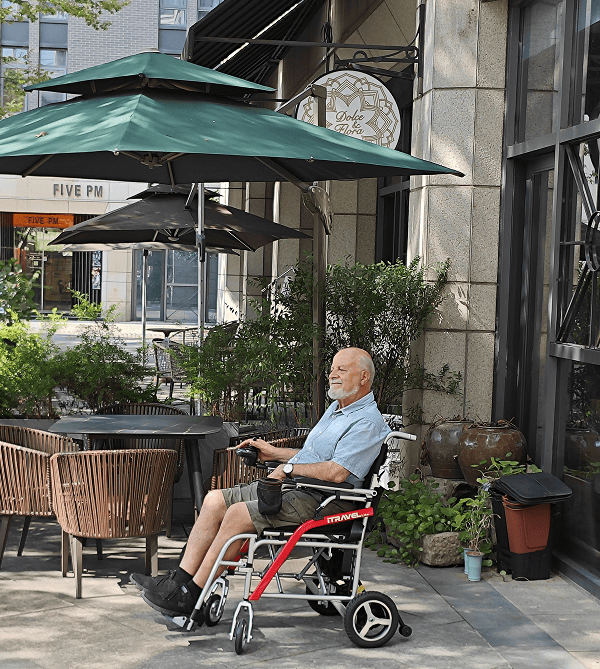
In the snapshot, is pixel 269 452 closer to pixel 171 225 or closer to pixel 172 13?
pixel 171 225

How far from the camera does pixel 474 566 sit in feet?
18.7

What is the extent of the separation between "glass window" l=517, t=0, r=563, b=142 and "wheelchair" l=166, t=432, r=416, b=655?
307 centimetres

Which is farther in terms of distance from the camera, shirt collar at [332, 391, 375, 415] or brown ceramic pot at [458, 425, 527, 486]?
brown ceramic pot at [458, 425, 527, 486]

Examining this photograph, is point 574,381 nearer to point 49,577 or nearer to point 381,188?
point 49,577

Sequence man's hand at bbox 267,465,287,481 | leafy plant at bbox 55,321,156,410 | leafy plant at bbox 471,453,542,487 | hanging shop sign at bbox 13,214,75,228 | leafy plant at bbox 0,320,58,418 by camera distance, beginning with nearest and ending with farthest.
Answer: man's hand at bbox 267,465,287,481, leafy plant at bbox 471,453,542,487, leafy plant at bbox 0,320,58,418, leafy plant at bbox 55,321,156,410, hanging shop sign at bbox 13,214,75,228

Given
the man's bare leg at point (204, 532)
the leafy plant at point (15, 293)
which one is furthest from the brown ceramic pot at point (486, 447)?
the leafy plant at point (15, 293)

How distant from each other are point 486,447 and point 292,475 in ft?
6.99

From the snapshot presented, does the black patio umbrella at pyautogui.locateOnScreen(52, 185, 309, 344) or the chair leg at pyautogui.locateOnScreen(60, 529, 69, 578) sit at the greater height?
the black patio umbrella at pyautogui.locateOnScreen(52, 185, 309, 344)

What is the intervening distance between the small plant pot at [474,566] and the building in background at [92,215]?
85.5ft

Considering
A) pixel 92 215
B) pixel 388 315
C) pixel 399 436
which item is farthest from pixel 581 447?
pixel 92 215

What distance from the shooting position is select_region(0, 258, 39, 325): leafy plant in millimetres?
9039

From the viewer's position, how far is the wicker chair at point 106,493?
5.04 metres

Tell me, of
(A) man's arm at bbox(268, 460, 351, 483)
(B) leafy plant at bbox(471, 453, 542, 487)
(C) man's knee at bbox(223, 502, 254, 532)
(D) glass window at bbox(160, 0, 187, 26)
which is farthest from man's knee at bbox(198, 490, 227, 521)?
(D) glass window at bbox(160, 0, 187, 26)

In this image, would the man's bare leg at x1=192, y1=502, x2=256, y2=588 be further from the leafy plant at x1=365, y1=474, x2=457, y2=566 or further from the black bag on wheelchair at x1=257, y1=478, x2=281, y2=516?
the leafy plant at x1=365, y1=474, x2=457, y2=566
